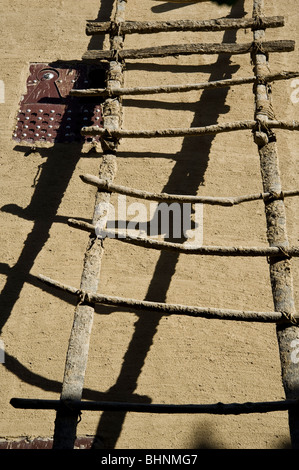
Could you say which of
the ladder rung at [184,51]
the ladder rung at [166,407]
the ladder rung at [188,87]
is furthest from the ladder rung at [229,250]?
the ladder rung at [184,51]

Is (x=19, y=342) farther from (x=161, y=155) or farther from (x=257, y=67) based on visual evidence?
(x=257, y=67)

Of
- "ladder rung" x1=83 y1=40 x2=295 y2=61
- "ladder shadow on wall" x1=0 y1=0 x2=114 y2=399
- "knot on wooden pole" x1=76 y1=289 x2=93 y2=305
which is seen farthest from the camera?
"ladder rung" x1=83 y1=40 x2=295 y2=61

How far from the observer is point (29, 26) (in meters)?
4.93

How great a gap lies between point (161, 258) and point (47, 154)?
4.34 feet

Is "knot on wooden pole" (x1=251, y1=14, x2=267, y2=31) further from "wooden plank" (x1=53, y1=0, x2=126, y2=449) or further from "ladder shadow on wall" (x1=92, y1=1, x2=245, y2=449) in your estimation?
"wooden plank" (x1=53, y1=0, x2=126, y2=449)

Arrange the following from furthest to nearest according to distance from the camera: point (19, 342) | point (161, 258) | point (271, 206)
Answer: point (161, 258) → point (19, 342) → point (271, 206)

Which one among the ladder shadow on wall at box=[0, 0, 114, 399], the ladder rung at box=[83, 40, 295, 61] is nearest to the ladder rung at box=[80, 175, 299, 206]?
the ladder shadow on wall at box=[0, 0, 114, 399]

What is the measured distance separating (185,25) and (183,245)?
1.99m

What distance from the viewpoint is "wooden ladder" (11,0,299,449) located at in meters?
2.50

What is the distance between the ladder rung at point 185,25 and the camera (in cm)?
402

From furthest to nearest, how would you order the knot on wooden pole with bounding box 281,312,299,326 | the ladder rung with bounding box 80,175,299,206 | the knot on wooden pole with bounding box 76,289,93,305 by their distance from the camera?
the ladder rung with bounding box 80,175,299,206 < the knot on wooden pole with bounding box 76,289,93,305 < the knot on wooden pole with bounding box 281,312,299,326

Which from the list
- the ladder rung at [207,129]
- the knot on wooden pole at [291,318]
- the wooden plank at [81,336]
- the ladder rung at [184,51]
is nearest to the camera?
the wooden plank at [81,336]

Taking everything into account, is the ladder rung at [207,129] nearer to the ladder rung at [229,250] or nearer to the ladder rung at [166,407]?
the ladder rung at [229,250]
